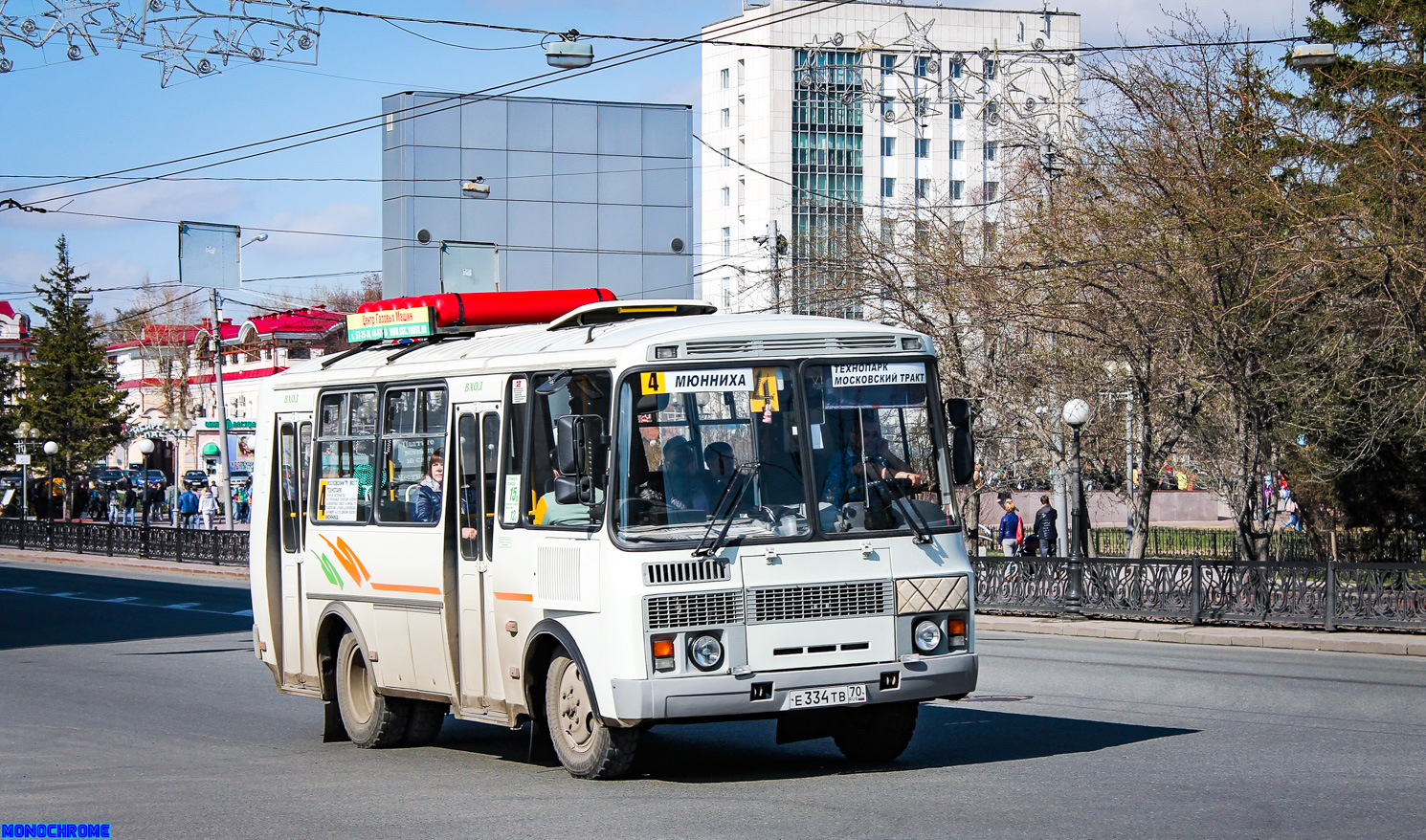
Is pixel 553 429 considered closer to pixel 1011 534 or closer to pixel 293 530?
pixel 293 530

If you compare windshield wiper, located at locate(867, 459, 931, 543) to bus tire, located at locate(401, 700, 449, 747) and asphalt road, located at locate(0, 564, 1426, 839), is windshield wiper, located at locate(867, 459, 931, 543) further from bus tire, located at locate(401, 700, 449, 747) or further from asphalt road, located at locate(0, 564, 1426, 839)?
bus tire, located at locate(401, 700, 449, 747)

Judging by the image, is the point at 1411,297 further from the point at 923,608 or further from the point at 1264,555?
the point at 923,608

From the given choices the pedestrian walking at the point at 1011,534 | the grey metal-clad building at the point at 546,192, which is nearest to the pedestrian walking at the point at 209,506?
the grey metal-clad building at the point at 546,192

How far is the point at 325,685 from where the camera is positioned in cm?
1211

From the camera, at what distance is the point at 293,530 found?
1249cm

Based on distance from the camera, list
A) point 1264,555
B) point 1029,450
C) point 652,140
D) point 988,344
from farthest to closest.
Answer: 1. point 652,140
2. point 1029,450
3. point 988,344
4. point 1264,555

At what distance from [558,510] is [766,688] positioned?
66.7 inches

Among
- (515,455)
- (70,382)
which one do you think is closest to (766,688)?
(515,455)

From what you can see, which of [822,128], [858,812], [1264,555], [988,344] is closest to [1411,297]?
[1264,555]

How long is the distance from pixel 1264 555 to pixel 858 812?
63.8ft

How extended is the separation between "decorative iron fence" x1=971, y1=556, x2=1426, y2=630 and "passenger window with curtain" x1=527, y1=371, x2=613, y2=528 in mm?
14210

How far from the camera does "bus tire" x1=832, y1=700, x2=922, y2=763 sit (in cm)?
980

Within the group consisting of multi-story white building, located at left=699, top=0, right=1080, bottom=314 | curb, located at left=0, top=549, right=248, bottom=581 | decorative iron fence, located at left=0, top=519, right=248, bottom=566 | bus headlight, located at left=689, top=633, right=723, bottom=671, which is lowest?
curb, located at left=0, top=549, right=248, bottom=581

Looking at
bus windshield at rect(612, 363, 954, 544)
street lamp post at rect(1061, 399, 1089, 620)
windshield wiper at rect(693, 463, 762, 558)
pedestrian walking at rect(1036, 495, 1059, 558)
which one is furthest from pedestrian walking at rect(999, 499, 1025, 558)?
windshield wiper at rect(693, 463, 762, 558)
